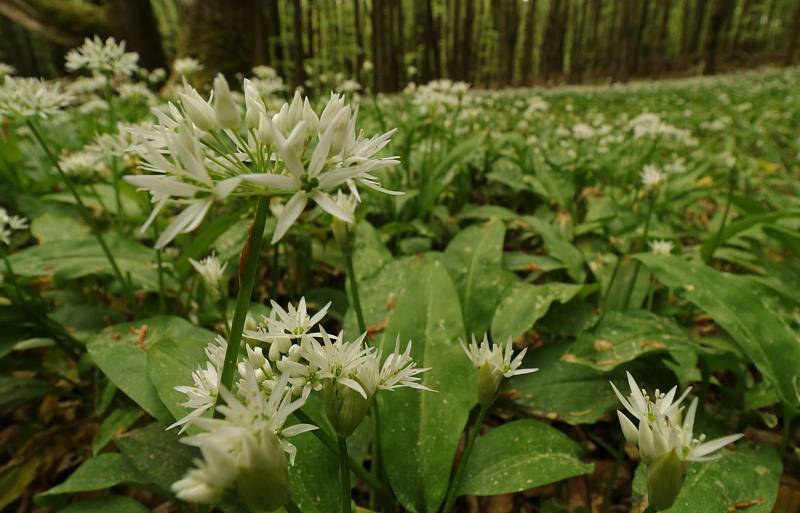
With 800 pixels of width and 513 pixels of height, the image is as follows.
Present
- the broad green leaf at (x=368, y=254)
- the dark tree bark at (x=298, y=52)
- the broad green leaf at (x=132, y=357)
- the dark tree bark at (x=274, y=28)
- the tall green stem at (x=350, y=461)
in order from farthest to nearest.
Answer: the dark tree bark at (x=274, y=28) < the dark tree bark at (x=298, y=52) < the broad green leaf at (x=368, y=254) < the broad green leaf at (x=132, y=357) < the tall green stem at (x=350, y=461)

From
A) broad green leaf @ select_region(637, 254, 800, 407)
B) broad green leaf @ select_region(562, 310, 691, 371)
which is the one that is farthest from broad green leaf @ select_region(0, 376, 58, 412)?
broad green leaf @ select_region(637, 254, 800, 407)

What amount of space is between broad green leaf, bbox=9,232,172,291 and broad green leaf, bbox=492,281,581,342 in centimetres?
142

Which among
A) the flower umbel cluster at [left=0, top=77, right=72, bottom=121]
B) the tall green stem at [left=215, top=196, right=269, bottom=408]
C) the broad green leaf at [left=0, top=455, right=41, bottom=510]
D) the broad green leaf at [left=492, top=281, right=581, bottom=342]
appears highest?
the flower umbel cluster at [left=0, top=77, right=72, bottom=121]

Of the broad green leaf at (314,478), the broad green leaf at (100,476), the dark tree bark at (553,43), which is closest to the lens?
the broad green leaf at (314,478)

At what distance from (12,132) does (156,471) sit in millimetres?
4319

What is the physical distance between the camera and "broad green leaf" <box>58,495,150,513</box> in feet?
4.00

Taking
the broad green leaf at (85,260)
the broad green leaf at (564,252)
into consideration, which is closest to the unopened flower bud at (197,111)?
the broad green leaf at (85,260)

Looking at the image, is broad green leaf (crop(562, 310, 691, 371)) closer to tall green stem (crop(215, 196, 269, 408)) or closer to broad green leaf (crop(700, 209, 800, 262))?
broad green leaf (crop(700, 209, 800, 262))

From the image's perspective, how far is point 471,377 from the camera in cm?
145

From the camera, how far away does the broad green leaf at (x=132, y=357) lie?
4.48ft

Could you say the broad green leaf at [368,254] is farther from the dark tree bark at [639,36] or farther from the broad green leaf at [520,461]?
the dark tree bark at [639,36]

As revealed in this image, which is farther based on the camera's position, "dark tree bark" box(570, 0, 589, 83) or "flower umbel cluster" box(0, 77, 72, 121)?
"dark tree bark" box(570, 0, 589, 83)

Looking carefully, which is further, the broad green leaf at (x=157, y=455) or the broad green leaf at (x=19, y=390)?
the broad green leaf at (x=19, y=390)

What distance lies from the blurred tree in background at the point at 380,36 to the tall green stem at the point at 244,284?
4495 millimetres
